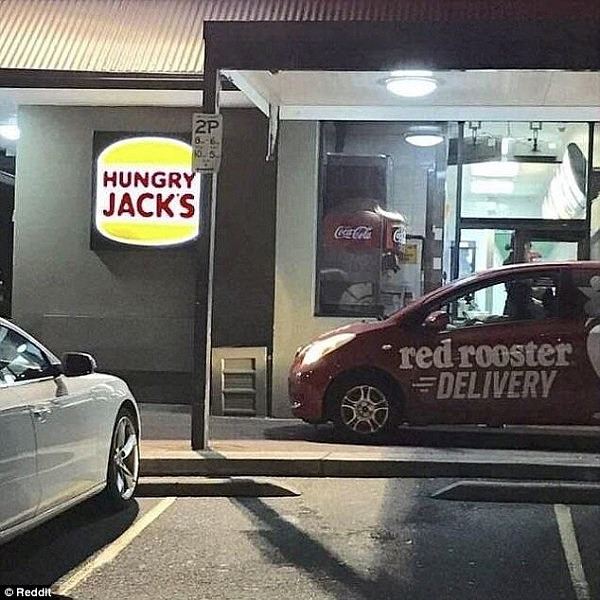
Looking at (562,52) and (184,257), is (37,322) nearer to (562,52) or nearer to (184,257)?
(184,257)

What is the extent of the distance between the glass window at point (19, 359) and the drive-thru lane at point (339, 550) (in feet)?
3.71

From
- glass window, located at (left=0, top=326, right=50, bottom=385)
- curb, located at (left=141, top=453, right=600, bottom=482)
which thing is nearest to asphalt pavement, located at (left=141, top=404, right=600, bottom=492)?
curb, located at (left=141, top=453, right=600, bottom=482)

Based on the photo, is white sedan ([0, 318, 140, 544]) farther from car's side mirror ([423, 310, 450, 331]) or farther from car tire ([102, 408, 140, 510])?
car's side mirror ([423, 310, 450, 331])

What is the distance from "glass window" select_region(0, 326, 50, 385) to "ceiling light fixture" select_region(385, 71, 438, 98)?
5446 millimetres

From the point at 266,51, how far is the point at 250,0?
2.32 metres

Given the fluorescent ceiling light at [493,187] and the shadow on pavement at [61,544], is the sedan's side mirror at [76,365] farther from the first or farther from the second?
the fluorescent ceiling light at [493,187]

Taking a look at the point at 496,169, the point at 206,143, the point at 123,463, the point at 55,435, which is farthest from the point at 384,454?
the point at 496,169

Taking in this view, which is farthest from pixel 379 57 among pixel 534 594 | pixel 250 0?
pixel 534 594

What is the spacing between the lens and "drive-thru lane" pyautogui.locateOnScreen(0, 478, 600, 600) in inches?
228

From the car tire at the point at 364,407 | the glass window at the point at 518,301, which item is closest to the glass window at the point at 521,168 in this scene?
the glass window at the point at 518,301

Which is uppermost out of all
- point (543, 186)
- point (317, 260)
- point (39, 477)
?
point (543, 186)

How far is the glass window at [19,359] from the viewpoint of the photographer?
6301 mm

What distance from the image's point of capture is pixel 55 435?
6.28 meters

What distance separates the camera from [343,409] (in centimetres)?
1002
